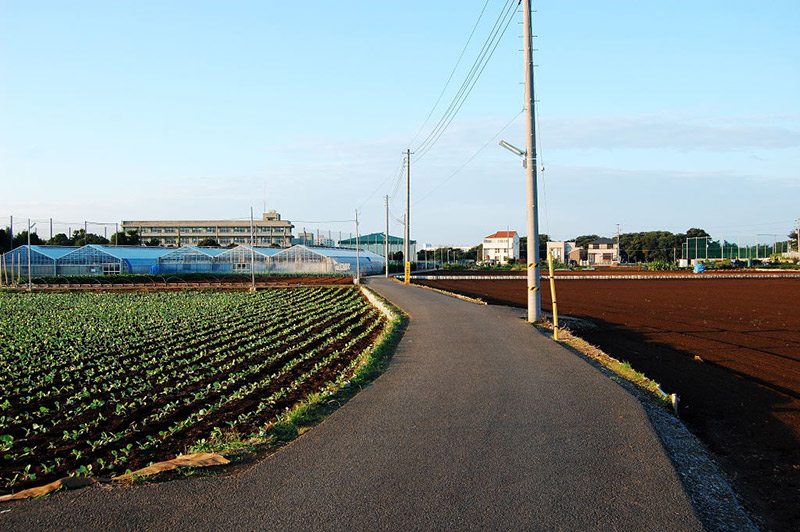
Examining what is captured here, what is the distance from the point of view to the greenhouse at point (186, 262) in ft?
193

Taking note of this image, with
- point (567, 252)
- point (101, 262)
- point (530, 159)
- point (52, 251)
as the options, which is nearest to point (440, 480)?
point (530, 159)

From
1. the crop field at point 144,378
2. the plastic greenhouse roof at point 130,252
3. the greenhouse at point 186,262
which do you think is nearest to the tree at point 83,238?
the plastic greenhouse roof at point 130,252

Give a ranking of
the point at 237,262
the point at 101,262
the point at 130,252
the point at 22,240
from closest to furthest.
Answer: the point at 101,262, the point at 130,252, the point at 237,262, the point at 22,240

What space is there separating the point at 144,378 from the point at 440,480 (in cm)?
760

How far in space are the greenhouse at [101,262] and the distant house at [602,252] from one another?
95.3 metres

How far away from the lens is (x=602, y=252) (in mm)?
133125

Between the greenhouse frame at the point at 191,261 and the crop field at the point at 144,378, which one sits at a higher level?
the greenhouse frame at the point at 191,261

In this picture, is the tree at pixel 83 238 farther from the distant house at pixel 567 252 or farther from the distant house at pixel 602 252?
the distant house at pixel 602 252

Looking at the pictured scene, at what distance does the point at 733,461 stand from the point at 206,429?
5480mm

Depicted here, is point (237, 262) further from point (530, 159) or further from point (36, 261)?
point (530, 159)

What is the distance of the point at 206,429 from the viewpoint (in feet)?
23.6

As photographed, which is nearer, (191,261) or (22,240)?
(191,261)

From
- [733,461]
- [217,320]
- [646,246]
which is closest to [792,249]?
[646,246]

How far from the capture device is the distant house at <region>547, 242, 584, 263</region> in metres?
129
